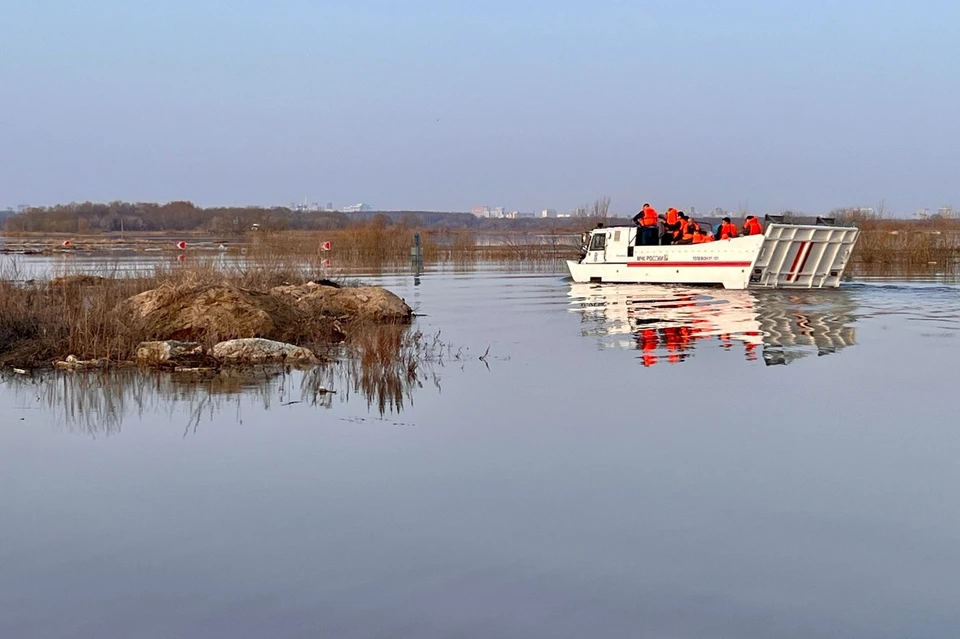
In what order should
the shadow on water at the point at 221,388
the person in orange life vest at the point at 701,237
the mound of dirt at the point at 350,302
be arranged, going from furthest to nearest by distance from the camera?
the person in orange life vest at the point at 701,237
the mound of dirt at the point at 350,302
the shadow on water at the point at 221,388

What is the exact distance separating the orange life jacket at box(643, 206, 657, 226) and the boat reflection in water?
2212mm

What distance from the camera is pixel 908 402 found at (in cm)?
1292

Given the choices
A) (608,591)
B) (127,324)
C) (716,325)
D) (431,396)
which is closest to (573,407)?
(431,396)

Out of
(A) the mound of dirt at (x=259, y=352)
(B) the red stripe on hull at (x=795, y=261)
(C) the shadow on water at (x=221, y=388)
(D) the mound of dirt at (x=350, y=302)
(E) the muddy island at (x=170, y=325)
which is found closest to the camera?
(C) the shadow on water at (x=221, y=388)

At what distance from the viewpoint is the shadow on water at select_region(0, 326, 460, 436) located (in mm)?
12633

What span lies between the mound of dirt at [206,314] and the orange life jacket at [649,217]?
1693cm

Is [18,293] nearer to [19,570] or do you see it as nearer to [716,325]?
[716,325]

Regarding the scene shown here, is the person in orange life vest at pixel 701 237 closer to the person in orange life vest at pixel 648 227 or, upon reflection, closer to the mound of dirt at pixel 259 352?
the person in orange life vest at pixel 648 227

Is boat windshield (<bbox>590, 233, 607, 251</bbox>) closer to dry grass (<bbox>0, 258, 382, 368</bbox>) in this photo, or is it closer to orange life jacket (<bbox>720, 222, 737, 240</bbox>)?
orange life jacket (<bbox>720, 222, 737, 240</bbox>)

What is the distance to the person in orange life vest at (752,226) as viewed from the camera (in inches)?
1240

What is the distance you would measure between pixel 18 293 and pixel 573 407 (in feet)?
36.6

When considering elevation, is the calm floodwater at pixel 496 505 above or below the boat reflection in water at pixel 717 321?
below

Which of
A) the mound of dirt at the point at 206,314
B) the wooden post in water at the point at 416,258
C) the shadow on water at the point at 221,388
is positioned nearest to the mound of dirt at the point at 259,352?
the shadow on water at the point at 221,388

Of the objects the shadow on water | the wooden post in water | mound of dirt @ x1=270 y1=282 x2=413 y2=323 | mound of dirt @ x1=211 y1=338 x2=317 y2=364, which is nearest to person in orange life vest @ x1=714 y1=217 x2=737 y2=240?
mound of dirt @ x1=270 y1=282 x2=413 y2=323
